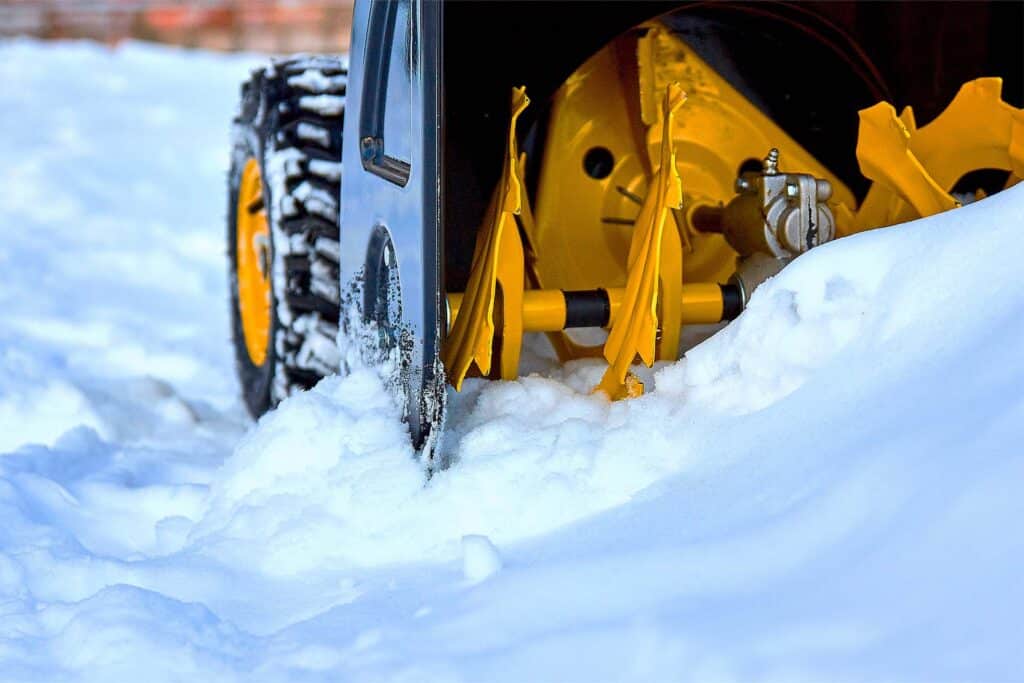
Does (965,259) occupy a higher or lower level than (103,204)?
higher

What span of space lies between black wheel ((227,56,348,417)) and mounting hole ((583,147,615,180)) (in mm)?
472

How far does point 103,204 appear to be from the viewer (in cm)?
546

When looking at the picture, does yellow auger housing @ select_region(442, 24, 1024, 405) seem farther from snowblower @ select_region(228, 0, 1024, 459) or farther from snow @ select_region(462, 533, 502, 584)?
snow @ select_region(462, 533, 502, 584)

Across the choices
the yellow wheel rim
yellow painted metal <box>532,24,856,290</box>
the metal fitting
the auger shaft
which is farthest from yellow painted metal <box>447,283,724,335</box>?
the yellow wheel rim

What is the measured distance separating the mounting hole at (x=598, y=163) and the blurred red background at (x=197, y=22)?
7.82 meters

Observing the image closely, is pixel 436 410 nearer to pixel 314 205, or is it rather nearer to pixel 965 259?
pixel 965 259

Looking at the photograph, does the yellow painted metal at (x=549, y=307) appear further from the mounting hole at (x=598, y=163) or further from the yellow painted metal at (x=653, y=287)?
the mounting hole at (x=598, y=163)

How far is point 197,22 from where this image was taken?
33.9 feet

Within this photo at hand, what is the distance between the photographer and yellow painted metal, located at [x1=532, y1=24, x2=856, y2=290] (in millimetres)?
2459

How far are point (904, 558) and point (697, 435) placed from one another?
0.45 metres

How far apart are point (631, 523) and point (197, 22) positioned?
9.51 m

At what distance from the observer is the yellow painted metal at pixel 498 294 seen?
1902 millimetres

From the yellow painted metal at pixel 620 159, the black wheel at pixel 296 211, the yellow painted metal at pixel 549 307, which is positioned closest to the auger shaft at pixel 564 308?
the yellow painted metal at pixel 549 307

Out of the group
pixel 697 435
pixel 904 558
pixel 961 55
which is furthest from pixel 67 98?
pixel 904 558
